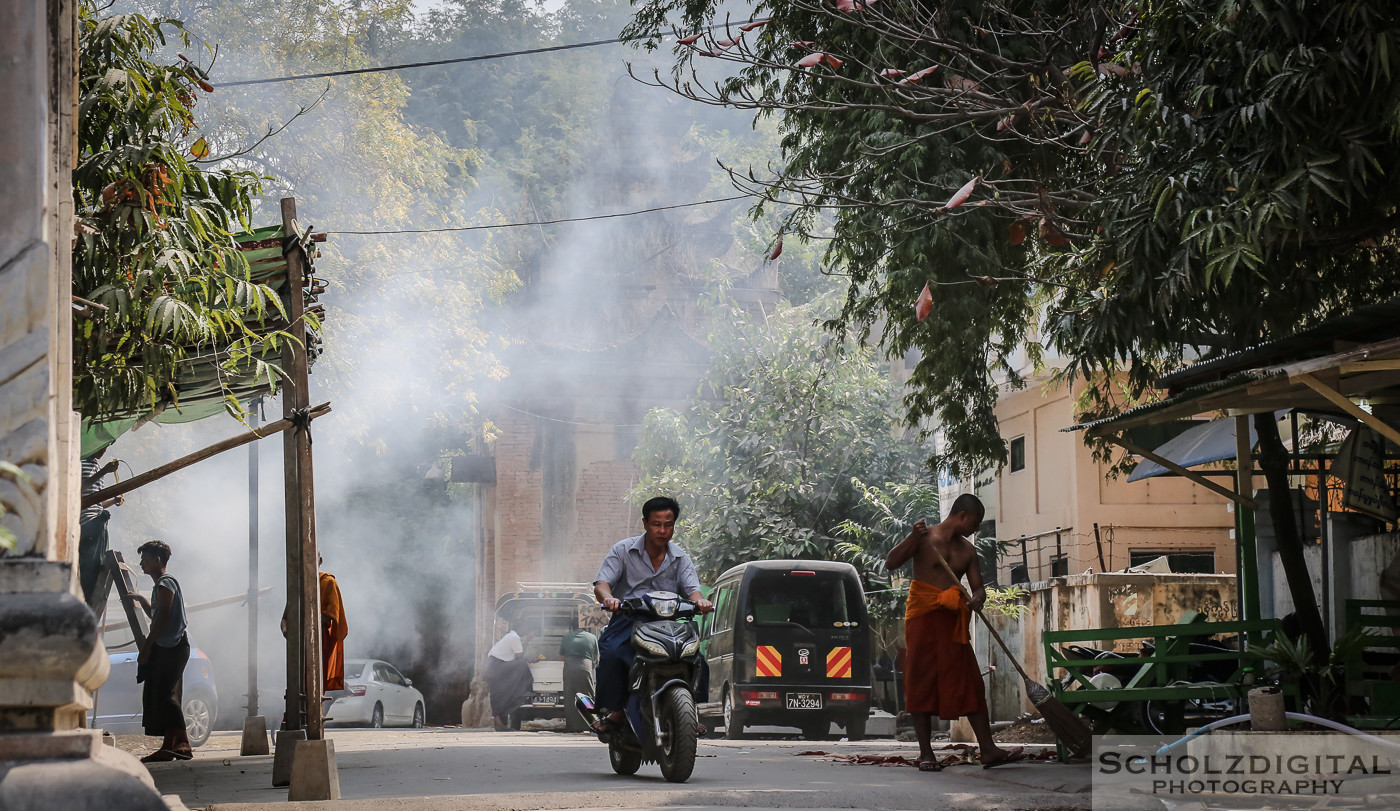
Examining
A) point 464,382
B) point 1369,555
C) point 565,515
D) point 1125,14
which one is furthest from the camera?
point 565,515

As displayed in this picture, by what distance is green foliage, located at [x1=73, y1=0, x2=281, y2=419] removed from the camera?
622cm

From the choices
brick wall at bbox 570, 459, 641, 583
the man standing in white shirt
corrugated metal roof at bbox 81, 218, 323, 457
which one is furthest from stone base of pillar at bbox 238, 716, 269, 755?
brick wall at bbox 570, 459, 641, 583

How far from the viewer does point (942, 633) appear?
9180 millimetres

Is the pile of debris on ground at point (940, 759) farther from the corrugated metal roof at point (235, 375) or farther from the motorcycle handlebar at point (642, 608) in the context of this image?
the corrugated metal roof at point (235, 375)

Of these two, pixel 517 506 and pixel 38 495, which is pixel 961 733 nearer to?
pixel 38 495

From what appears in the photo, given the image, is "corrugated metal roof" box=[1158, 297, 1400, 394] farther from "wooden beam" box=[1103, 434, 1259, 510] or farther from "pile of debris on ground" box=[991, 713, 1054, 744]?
"pile of debris on ground" box=[991, 713, 1054, 744]

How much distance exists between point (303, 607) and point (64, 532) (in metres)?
4.17

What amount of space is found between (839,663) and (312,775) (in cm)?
1125

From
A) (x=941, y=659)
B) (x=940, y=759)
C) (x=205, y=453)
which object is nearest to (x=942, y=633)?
(x=941, y=659)

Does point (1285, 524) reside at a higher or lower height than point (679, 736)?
higher

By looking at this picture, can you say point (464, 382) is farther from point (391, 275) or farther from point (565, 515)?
point (565, 515)

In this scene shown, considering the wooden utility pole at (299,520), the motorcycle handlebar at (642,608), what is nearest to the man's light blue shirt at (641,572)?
the motorcycle handlebar at (642,608)

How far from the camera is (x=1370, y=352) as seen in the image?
672 cm

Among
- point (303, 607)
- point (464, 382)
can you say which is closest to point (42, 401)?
point (303, 607)
